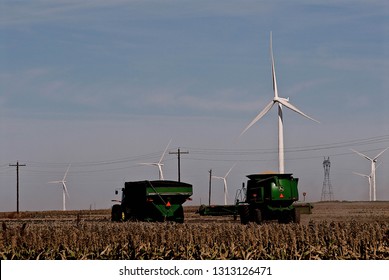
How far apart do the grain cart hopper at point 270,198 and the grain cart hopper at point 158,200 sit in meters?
4.40

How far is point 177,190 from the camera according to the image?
52.2m

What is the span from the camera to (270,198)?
49.6 metres

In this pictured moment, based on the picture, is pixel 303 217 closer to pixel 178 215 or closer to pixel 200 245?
pixel 178 215

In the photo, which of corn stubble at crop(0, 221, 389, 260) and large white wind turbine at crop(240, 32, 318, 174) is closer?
corn stubble at crop(0, 221, 389, 260)

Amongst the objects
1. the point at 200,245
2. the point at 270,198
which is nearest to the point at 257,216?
the point at 270,198

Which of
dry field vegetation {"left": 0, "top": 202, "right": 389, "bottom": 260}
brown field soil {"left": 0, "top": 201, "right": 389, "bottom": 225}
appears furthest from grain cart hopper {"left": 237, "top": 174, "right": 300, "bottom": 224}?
dry field vegetation {"left": 0, "top": 202, "right": 389, "bottom": 260}

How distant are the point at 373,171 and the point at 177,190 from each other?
60444mm

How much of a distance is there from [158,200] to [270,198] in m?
7.62

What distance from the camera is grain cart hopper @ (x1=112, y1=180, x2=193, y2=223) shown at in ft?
170

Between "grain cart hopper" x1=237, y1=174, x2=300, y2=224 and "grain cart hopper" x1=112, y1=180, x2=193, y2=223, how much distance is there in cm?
440

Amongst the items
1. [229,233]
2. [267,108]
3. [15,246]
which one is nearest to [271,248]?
[229,233]

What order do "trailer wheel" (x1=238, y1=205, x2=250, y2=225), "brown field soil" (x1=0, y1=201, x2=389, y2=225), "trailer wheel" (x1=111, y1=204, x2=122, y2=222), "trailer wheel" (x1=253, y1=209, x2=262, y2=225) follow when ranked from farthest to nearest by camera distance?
"brown field soil" (x1=0, y1=201, x2=389, y2=225) → "trailer wheel" (x1=111, y1=204, x2=122, y2=222) → "trailer wheel" (x1=238, y1=205, x2=250, y2=225) → "trailer wheel" (x1=253, y1=209, x2=262, y2=225)

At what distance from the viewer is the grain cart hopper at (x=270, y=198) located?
1961 inches

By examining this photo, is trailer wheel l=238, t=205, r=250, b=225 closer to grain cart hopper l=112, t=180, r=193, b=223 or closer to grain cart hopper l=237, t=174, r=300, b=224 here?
grain cart hopper l=237, t=174, r=300, b=224
